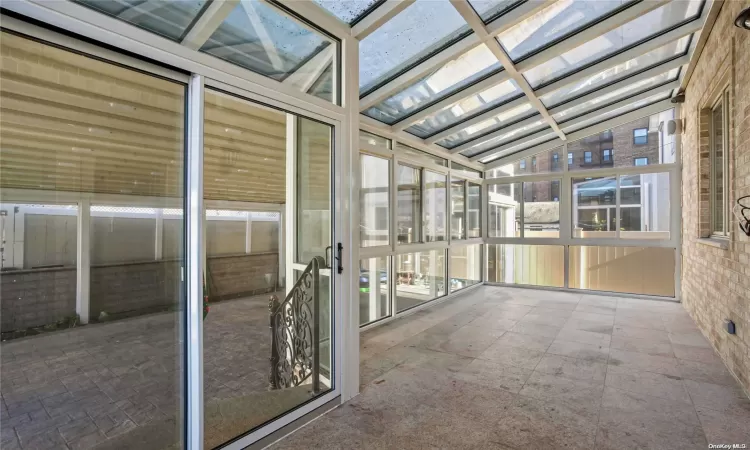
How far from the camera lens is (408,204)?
18.4 feet

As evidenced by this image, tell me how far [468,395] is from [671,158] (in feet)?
19.4

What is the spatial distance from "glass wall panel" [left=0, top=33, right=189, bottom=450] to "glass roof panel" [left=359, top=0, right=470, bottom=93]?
199cm

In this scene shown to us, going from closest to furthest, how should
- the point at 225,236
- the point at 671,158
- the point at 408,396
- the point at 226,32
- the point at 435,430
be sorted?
the point at 226,32 → the point at 435,430 → the point at 408,396 → the point at 225,236 → the point at 671,158

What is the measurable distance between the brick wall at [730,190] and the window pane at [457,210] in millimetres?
3401

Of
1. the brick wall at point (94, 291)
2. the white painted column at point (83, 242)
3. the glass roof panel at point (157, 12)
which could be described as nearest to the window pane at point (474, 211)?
the brick wall at point (94, 291)

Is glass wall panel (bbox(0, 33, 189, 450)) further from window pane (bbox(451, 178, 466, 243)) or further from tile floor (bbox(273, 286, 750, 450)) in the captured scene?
window pane (bbox(451, 178, 466, 243))

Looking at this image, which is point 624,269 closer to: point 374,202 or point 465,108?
point 465,108

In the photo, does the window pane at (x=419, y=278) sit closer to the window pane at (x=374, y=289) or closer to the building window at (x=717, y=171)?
the window pane at (x=374, y=289)

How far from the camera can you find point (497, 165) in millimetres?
7789

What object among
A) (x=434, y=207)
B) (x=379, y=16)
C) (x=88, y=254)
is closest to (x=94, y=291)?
(x=88, y=254)

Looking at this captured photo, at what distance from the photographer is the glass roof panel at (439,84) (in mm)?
3960

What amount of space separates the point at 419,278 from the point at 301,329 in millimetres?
3111

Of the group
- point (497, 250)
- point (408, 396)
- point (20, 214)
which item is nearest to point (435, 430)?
point (408, 396)

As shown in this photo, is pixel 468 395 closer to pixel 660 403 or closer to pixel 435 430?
pixel 435 430
